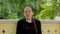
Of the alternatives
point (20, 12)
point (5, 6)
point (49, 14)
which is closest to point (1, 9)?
point (5, 6)

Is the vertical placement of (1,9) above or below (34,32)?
above

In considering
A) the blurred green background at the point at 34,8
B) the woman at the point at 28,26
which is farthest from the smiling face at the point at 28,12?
the blurred green background at the point at 34,8

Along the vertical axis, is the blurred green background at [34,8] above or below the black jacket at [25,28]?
above

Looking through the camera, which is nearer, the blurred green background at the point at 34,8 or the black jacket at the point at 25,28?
the black jacket at the point at 25,28

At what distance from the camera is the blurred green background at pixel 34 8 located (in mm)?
3074

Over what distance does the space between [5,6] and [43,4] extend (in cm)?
73

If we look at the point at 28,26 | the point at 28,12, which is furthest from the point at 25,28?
the point at 28,12

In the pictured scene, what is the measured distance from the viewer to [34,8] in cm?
311

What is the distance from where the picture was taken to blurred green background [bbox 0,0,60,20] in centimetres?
307

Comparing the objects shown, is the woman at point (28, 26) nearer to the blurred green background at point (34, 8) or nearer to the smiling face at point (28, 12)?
the smiling face at point (28, 12)

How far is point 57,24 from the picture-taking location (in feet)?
8.93

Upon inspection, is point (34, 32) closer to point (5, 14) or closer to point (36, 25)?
point (36, 25)

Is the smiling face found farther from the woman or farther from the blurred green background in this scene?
the blurred green background

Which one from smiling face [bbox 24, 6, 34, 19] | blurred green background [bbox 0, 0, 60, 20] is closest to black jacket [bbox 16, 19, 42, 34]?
smiling face [bbox 24, 6, 34, 19]
